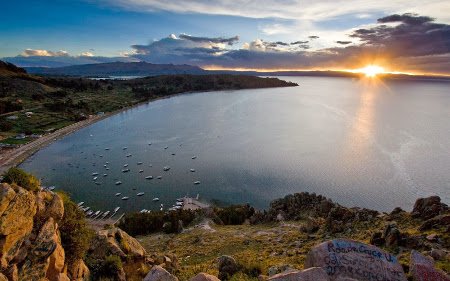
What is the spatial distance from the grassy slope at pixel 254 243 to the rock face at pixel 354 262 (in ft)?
12.1

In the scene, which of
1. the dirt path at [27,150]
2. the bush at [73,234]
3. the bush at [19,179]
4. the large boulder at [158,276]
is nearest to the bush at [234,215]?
the bush at [73,234]

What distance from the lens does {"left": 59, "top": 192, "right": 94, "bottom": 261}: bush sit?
16.7m

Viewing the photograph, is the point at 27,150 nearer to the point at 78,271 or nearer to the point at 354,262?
the point at 78,271

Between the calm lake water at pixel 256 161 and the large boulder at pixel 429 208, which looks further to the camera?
the calm lake water at pixel 256 161

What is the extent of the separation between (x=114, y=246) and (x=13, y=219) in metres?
7.94

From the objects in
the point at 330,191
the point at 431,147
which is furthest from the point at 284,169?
the point at 431,147

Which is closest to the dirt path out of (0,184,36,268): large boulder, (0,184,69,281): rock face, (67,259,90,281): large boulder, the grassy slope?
the grassy slope

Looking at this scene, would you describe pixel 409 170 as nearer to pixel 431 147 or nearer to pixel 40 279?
pixel 431 147

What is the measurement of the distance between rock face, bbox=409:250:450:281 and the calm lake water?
1480 inches

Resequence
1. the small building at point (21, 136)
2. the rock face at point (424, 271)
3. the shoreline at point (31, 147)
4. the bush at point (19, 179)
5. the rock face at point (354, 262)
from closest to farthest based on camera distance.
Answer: the rock face at point (354, 262) → the rock face at point (424, 271) → the bush at point (19, 179) → the shoreline at point (31, 147) → the small building at point (21, 136)

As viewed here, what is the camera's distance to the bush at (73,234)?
16.7 m

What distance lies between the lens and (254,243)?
31.1 metres

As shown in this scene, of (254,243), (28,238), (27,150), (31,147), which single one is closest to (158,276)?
(28,238)

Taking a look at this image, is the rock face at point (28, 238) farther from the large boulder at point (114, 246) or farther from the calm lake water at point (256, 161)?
the calm lake water at point (256, 161)
